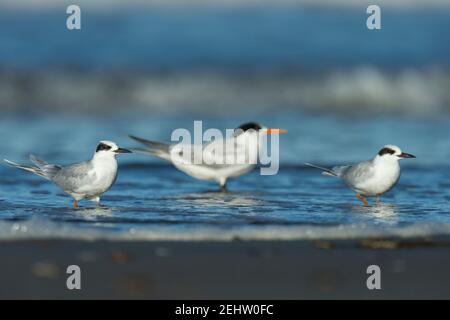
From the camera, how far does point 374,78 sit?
55.0 ft

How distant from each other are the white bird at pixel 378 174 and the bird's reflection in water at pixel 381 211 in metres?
0.14

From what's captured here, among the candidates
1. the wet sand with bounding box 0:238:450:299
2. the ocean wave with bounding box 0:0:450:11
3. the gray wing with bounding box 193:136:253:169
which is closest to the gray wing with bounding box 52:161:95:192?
the wet sand with bounding box 0:238:450:299

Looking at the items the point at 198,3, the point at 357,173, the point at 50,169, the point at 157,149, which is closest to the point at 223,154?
the point at 157,149

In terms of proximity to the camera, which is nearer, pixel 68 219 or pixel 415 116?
pixel 68 219

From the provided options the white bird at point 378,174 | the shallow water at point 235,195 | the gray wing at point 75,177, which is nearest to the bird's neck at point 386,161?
the white bird at point 378,174

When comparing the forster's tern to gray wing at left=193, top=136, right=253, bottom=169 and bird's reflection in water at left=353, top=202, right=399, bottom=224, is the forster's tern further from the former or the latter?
bird's reflection in water at left=353, top=202, right=399, bottom=224

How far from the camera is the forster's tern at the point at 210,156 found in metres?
8.32

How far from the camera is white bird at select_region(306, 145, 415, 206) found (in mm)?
7219

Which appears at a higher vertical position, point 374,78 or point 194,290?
point 374,78

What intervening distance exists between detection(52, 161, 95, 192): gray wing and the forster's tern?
4.21ft
